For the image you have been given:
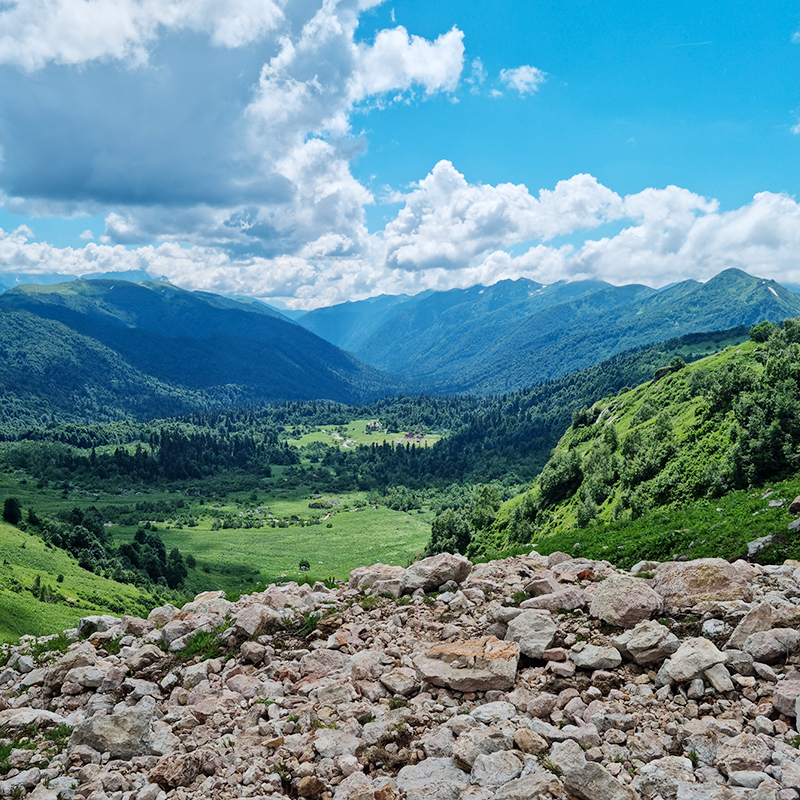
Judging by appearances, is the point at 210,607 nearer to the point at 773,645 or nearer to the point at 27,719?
the point at 27,719

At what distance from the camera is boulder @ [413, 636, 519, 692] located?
13609 millimetres

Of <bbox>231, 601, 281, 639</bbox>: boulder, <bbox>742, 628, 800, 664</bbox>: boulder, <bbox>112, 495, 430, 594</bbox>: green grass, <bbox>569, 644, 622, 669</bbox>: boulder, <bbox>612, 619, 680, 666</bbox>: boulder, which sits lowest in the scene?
<bbox>112, 495, 430, 594</bbox>: green grass

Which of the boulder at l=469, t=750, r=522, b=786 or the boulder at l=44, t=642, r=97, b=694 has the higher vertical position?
the boulder at l=469, t=750, r=522, b=786

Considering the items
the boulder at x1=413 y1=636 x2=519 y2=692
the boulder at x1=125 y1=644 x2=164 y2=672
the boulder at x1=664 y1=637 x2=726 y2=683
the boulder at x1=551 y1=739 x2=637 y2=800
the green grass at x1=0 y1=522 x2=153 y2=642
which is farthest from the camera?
the green grass at x1=0 y1=522 x2=153 y2=642

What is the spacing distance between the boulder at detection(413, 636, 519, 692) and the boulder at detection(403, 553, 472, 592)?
6.21m

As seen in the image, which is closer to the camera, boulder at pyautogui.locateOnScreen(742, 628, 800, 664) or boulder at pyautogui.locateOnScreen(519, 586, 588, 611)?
boulder at pyautogui.locateOnScreen(742, 628, 800, 664)

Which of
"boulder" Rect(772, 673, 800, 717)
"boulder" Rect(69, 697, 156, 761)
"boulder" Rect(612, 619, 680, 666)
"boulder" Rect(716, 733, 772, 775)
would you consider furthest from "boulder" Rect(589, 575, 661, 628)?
"boulder" Rect(69, 697, 156, 761)

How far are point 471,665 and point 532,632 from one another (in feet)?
7.29

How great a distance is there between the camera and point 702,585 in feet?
51.5

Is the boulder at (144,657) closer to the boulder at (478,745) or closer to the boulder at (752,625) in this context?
the boulder at (478,745)

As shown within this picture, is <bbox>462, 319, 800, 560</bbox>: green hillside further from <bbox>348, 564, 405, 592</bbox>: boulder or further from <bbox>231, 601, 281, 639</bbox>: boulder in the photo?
<bbox>231, 601, 281, 639</bbox>: boulder

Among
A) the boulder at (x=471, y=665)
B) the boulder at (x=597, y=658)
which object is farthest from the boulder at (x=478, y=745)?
the boulder at (x=597, y=658)

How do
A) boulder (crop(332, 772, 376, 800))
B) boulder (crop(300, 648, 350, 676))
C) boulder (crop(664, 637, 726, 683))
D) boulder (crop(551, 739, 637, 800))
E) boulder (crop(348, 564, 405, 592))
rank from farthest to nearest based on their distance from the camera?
boulder (crop(348, 564, 405, 592))
boulder (crop(300, 648, 350, 676))
boulder (crop(664, 637, 726, 683))
boulder (crop(332, 772, 376, 800))
boulder (crop(551, 739, 637, 800))

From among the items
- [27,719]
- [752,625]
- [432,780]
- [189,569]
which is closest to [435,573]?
[432,780]
